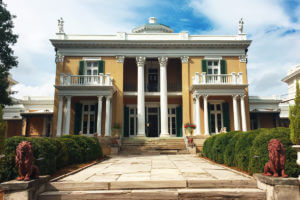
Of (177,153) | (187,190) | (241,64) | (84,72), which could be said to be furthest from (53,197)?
(241,64)

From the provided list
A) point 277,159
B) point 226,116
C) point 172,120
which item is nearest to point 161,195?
point 277,159

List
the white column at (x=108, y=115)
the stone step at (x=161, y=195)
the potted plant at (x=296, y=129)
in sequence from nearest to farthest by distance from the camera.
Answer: the stone step at (x=161, y=195)
the potted plant at (x=296, y=129)
the white column at (x=108, y=115)

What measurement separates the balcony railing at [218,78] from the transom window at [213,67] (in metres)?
0.99

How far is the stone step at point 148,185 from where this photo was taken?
5.56m

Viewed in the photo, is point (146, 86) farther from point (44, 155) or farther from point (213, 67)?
point (44, 155)

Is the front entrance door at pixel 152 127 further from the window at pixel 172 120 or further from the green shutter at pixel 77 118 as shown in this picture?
the green shutter at pixel 77 118

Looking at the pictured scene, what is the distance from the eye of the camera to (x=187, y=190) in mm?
5336

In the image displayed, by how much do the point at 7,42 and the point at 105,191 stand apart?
591 inches

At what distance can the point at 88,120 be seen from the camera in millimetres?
20000

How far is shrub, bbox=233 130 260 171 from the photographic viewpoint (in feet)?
23.9

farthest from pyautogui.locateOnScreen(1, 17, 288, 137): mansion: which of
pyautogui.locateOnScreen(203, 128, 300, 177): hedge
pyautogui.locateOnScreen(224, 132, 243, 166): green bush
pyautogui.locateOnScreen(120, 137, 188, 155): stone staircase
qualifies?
pyautogui.locateOnScreen(224, 132, 243, 166): green bush

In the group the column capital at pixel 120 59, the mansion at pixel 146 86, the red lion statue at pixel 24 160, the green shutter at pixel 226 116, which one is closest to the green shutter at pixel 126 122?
the mansion at pixel 146 86

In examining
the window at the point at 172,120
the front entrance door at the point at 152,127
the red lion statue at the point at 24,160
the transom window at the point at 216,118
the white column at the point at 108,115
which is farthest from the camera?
the front entrance door at the point at 152,127

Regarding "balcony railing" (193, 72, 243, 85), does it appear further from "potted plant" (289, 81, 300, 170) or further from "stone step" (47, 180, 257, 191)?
"stone step" (47, 180, 257, 191)
